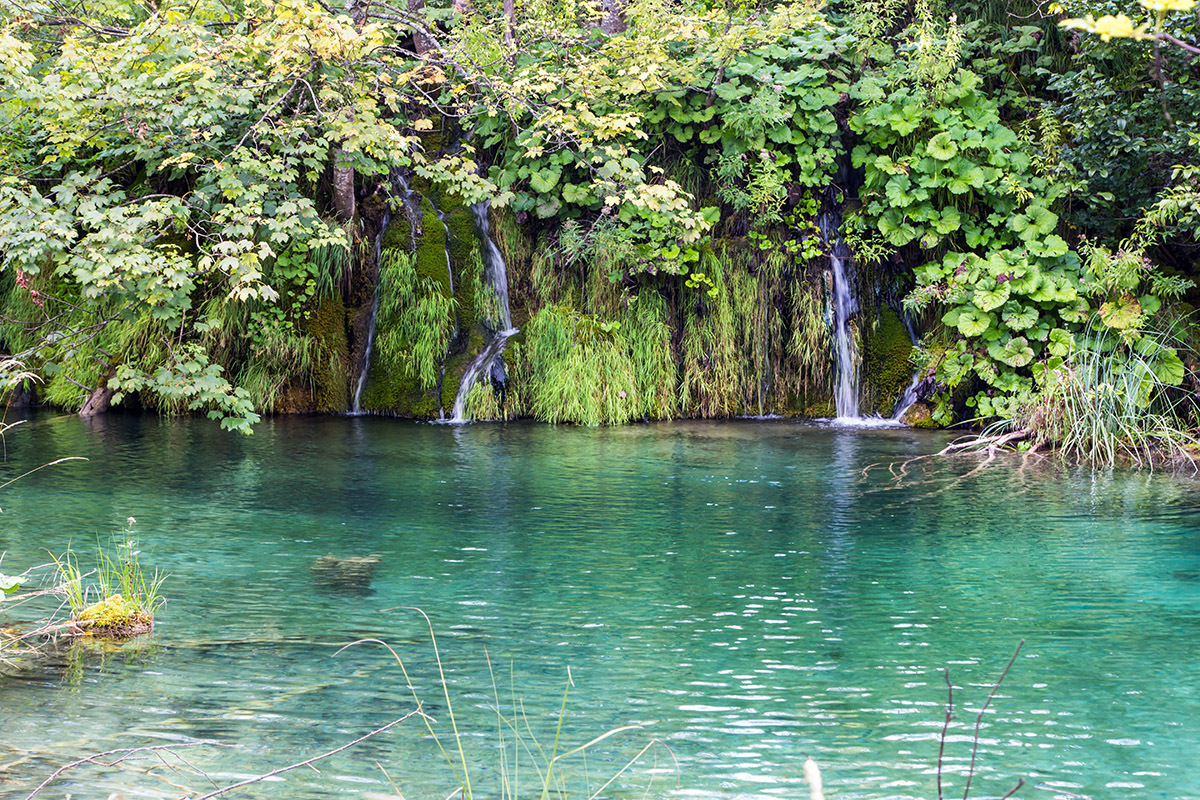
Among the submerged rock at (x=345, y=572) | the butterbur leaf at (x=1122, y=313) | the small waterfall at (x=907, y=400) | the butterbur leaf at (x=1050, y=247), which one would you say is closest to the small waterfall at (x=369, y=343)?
the small waterfall at (x=907, y=400)

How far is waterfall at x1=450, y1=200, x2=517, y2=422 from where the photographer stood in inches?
404

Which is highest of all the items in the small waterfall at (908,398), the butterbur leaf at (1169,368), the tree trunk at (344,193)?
the tree trunk at (344,193)

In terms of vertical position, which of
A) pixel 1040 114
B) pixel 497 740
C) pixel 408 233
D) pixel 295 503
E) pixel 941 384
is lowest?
pixel 497 740

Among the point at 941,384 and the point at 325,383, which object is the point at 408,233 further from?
the point at 941,384

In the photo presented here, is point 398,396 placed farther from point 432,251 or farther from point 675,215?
point 675,215

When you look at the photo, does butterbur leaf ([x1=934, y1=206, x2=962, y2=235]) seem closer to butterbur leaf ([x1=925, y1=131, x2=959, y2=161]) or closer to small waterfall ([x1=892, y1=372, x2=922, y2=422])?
butterbur leaf ([x1=925, y1=131, x2=959, y2=161])

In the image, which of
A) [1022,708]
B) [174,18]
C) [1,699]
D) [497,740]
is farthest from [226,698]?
[174,18]

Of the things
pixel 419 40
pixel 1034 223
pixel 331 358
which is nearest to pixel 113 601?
pixel 331 358

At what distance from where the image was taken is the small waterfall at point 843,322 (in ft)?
33.9

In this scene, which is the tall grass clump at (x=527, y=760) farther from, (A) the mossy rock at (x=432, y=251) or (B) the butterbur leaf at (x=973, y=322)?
(A) the mossy rock at (x=432, y=251)

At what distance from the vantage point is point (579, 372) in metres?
10.1

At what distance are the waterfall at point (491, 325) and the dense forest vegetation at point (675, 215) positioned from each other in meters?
0.04

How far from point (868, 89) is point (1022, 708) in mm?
7611

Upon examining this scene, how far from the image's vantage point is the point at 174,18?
25.8 ft
